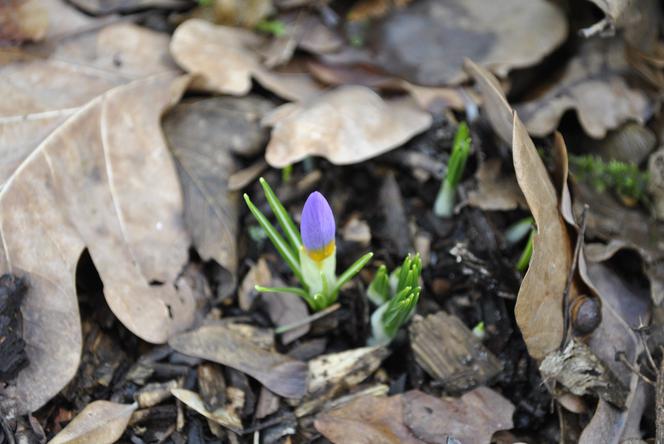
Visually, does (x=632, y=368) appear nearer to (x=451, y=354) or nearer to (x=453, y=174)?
(x=451, y=354)

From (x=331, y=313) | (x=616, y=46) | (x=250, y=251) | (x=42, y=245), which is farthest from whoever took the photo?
(x=616, y=46)

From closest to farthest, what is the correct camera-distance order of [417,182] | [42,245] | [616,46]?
[42,245]
[417,182]
[616,46]

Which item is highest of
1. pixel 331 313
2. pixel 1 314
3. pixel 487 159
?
pixel 487 159

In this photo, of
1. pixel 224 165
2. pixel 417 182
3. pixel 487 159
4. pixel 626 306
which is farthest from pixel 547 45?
pixel 224 165

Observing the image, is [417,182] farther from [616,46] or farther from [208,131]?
[616,46]

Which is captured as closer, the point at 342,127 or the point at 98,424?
the point at 98,424

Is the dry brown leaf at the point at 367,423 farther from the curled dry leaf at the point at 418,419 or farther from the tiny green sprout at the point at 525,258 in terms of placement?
the tiny green sprout at the point at 525,258

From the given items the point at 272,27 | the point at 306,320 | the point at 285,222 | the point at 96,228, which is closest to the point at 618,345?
the point at 306,320
